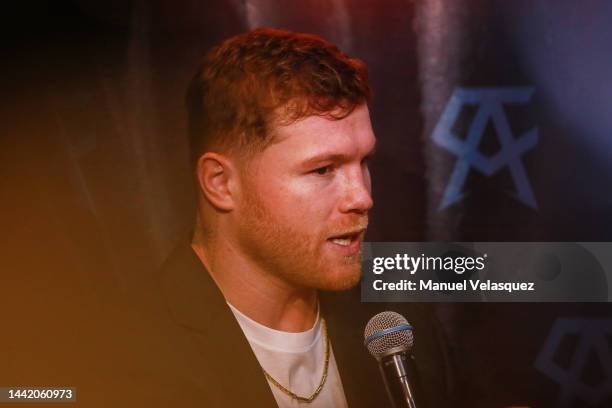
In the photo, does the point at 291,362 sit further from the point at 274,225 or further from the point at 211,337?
the point at 274,225

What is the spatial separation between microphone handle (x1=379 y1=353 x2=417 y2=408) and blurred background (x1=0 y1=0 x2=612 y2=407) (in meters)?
0.68

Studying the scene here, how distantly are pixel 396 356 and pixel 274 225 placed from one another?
1.85 ft

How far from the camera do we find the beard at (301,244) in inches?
84.2

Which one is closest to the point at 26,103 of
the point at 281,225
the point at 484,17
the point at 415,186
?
the point at 281,225

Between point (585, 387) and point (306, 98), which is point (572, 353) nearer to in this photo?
point (585, 387)

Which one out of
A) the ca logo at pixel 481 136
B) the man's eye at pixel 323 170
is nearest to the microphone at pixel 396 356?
the man's eye at pixel 323 170

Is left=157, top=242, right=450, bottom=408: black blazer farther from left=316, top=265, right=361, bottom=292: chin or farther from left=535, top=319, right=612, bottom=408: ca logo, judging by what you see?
left=535, top=319, right=612, bottom=408: ca logo

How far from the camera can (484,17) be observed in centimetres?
238

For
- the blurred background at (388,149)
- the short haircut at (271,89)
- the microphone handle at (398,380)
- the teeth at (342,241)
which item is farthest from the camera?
the blurred background at (388,149)

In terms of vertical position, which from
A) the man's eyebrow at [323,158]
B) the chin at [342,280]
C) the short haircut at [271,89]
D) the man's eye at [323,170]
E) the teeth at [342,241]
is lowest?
the chin at [342,280]

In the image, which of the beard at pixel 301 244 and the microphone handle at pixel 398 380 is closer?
the microphone handle at pixel 398 380

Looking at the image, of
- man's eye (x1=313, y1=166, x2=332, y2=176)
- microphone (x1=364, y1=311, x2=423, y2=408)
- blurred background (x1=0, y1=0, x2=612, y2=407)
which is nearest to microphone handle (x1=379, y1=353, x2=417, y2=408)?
microphone (x1=364, y1=311, x2=423, y2=408)

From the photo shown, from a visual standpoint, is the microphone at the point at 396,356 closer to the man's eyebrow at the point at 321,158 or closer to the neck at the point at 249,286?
the neck at the point at 249,286

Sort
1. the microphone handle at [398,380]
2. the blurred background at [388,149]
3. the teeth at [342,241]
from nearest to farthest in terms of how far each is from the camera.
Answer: the microphone handle at [398,380] → the teeth at [342,241] → the blurred background at [388,149]
